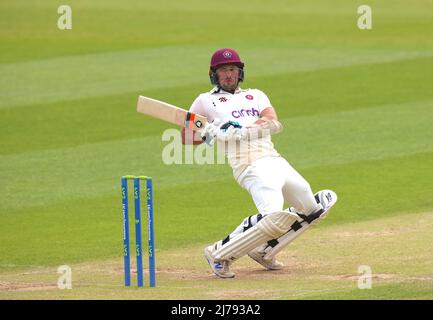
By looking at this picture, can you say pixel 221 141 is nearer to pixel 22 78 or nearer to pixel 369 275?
pixel 369 275

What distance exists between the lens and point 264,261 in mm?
9633

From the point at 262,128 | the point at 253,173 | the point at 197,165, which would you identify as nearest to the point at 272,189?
the point at 253,173

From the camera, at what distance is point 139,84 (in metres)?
18.6

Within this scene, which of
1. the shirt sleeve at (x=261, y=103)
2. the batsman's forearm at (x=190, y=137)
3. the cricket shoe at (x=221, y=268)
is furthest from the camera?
the shirt sleeve at (x=261, y=103)

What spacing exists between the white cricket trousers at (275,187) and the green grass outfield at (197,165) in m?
0.58

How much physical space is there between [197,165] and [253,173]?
513cm

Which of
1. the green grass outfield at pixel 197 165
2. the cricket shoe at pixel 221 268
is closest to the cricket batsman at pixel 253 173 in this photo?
the cricket shoe at pixel 221 268

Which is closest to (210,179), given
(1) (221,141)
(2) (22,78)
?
(1) (221,141)

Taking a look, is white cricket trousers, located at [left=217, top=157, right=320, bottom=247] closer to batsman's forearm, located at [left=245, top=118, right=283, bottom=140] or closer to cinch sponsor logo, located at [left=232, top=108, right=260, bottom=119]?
batsman's forearm, located at [left=245, top=118, right=283, bottom=140]

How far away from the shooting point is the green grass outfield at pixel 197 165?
379 inches

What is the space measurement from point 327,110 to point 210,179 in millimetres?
3705

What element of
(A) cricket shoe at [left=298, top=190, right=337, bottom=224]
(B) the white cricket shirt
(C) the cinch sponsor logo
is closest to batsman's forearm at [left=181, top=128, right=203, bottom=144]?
(B) the white cricket shirt

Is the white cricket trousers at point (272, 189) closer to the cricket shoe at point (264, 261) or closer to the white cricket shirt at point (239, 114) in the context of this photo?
the white cricket shirt at point (239, 114)
